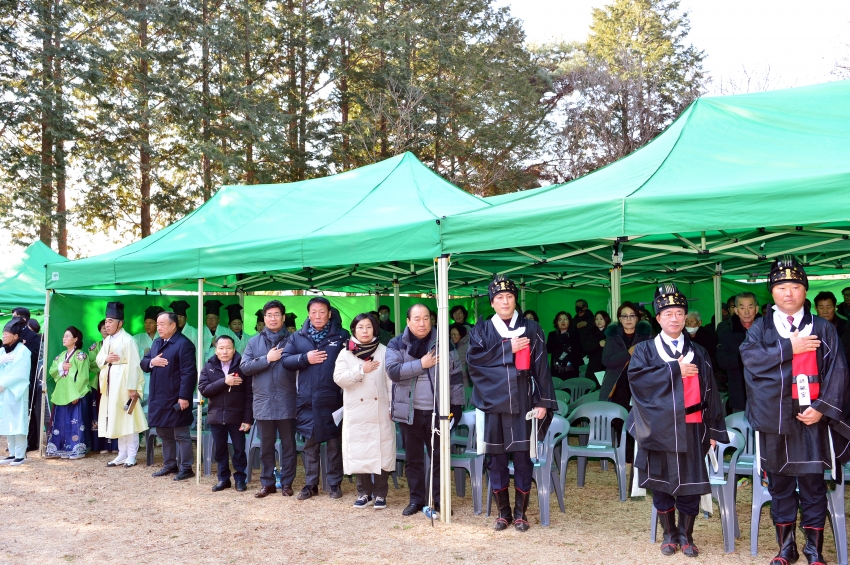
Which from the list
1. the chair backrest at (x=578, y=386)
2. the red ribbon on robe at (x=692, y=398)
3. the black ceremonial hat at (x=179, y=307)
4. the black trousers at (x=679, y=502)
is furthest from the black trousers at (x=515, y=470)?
the black ceremonial hat at (x=179, y=307)

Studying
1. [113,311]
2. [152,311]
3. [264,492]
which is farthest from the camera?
[152,311]

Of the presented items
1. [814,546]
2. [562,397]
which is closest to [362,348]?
[562,397]

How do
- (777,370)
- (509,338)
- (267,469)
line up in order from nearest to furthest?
(777,370) < (509,338) < (267,469)

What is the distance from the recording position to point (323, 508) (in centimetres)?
568

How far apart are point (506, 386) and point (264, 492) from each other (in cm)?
251

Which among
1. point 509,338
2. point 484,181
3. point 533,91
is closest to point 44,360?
point 509,338

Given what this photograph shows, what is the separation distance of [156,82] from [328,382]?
13487 mm

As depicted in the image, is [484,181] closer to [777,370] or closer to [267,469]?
[267,469]

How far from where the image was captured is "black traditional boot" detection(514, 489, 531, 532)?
4910 mm

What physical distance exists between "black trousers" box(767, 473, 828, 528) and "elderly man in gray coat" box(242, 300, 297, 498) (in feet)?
11.8

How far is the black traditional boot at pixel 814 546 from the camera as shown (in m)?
3.91

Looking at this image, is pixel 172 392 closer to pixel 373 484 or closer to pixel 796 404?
pixel 373 484

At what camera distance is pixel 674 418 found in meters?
4.18

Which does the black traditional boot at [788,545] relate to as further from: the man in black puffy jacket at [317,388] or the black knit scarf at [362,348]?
the man in black puffy jacket at [317,388]
